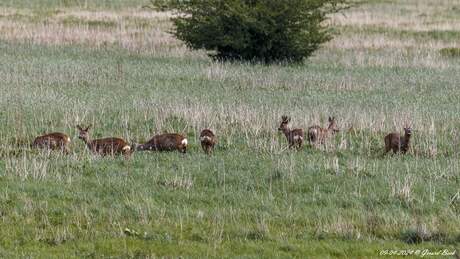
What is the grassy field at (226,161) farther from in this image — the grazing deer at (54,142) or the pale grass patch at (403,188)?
the grazing deer at (54,142)

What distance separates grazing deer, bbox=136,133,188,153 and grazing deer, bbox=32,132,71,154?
125cm

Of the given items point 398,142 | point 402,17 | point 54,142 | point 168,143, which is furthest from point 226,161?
point 402,17

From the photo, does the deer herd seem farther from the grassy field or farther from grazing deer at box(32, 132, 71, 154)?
the grassy field

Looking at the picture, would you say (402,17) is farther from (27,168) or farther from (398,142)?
(27,168)

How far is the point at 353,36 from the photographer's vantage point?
Result: 37.2 metres

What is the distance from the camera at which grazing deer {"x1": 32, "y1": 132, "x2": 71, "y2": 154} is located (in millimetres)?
13836

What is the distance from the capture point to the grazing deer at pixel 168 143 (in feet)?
46.3

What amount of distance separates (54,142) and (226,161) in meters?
2.67

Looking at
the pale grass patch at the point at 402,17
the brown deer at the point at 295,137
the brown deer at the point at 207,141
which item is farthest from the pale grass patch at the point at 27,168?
the pale grass patch at the point at 402,17

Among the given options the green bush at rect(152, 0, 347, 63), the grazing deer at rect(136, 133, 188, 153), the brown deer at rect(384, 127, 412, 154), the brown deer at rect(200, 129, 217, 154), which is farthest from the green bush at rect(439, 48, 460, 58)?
the grazing deer at rect(136, 133, 188, 153)

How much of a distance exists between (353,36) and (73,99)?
65.6ft

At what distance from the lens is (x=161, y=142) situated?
14195mm

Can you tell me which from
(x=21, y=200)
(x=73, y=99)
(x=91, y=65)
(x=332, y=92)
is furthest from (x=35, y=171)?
(x=91, y=65)

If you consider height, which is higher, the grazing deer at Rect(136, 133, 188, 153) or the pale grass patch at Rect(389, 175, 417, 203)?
the grazing deer at Rect(136, 133, 188, 153)
